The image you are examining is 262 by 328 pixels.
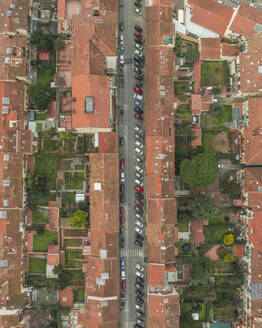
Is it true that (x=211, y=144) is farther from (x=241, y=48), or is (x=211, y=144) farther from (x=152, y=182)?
(x=241, y=48)

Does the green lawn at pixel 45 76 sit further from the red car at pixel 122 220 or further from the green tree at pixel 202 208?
the green tree at pixel 202 208

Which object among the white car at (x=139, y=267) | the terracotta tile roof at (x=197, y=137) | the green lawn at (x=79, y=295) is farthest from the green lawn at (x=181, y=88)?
the green lawn at (x=79, y=295)

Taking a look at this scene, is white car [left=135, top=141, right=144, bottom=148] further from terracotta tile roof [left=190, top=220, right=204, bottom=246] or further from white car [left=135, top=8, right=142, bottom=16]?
white car [left=135, top=8, right=142, bottom=16]

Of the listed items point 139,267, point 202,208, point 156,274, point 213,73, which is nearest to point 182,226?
point 202,208

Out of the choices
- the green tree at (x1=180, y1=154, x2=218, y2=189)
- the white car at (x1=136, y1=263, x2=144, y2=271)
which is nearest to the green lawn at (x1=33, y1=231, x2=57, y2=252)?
the white car at (x1=136, y1=263, x2=144, y2=271)

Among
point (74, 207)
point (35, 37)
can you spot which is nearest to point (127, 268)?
point (74, 207)

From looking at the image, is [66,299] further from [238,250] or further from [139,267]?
[238,250]
